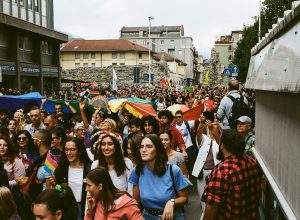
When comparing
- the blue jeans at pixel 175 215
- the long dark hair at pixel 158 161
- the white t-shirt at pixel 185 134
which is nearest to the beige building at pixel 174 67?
the white t-shirt at pixel 185 134

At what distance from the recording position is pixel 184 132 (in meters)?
9.90

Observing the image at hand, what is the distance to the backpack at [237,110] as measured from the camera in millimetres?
8070

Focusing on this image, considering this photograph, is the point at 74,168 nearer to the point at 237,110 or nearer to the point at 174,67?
the point at 237,110

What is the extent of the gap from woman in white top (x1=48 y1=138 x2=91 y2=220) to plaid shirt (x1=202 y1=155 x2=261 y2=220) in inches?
72.4

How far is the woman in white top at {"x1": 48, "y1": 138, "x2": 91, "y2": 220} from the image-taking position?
549cm

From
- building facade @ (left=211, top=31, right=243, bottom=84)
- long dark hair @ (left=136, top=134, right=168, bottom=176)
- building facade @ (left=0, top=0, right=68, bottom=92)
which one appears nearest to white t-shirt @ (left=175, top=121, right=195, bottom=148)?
long dark hair @ (left=136, top=134, right=168, bottom=176)

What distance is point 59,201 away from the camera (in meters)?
3.79

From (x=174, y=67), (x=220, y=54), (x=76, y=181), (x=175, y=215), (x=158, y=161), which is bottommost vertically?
(x=175, y=215)

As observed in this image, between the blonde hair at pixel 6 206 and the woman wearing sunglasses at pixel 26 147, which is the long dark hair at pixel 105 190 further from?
the woman wearing sunglasses at pixel 26 147

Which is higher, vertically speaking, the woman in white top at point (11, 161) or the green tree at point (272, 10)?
the green tree at point (272, 10)

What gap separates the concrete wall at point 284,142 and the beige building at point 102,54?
3390 inches

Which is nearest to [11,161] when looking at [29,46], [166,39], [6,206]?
[6,206]

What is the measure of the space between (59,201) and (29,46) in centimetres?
3343

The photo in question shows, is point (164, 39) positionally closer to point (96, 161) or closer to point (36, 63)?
point (36, 63)
